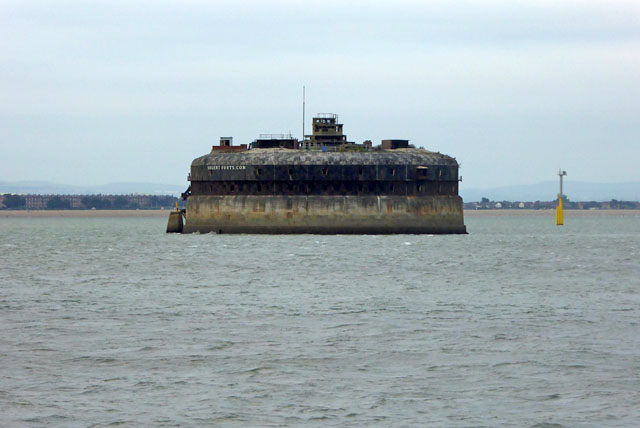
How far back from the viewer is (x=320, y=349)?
2588 centimetres

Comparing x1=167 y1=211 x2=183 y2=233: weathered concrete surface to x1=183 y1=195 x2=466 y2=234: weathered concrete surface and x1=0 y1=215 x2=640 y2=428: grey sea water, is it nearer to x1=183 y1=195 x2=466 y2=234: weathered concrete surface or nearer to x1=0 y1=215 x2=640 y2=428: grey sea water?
x1=183 y1=195 x2=466 y2=234: weathered concrete surface

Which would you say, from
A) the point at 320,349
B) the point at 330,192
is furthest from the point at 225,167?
the point at 320,349

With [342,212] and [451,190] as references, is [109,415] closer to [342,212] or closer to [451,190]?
[342,212]

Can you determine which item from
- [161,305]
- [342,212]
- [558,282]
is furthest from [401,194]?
[161,305]

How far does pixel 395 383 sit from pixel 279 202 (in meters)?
77.9

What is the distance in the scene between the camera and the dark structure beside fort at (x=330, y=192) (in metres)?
98.7

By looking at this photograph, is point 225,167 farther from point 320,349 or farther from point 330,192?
point 320,349

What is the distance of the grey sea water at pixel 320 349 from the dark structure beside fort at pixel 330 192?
47326 millimetres

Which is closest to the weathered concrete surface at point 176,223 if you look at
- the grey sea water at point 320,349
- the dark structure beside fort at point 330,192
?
the dark structure beside fort at point 330,192

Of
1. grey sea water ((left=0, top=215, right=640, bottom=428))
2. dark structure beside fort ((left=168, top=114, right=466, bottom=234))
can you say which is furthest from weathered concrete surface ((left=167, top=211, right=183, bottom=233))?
grey sea water ((left=0, top=215, right=640, bottom=428))

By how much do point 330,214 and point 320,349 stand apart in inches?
2879

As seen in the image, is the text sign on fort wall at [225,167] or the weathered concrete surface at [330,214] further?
the text sign on fort wall at [225,167]

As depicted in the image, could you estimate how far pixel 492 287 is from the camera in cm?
4350

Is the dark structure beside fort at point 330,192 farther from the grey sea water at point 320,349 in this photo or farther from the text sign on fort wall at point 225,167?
the grey sea water at point 320,349
